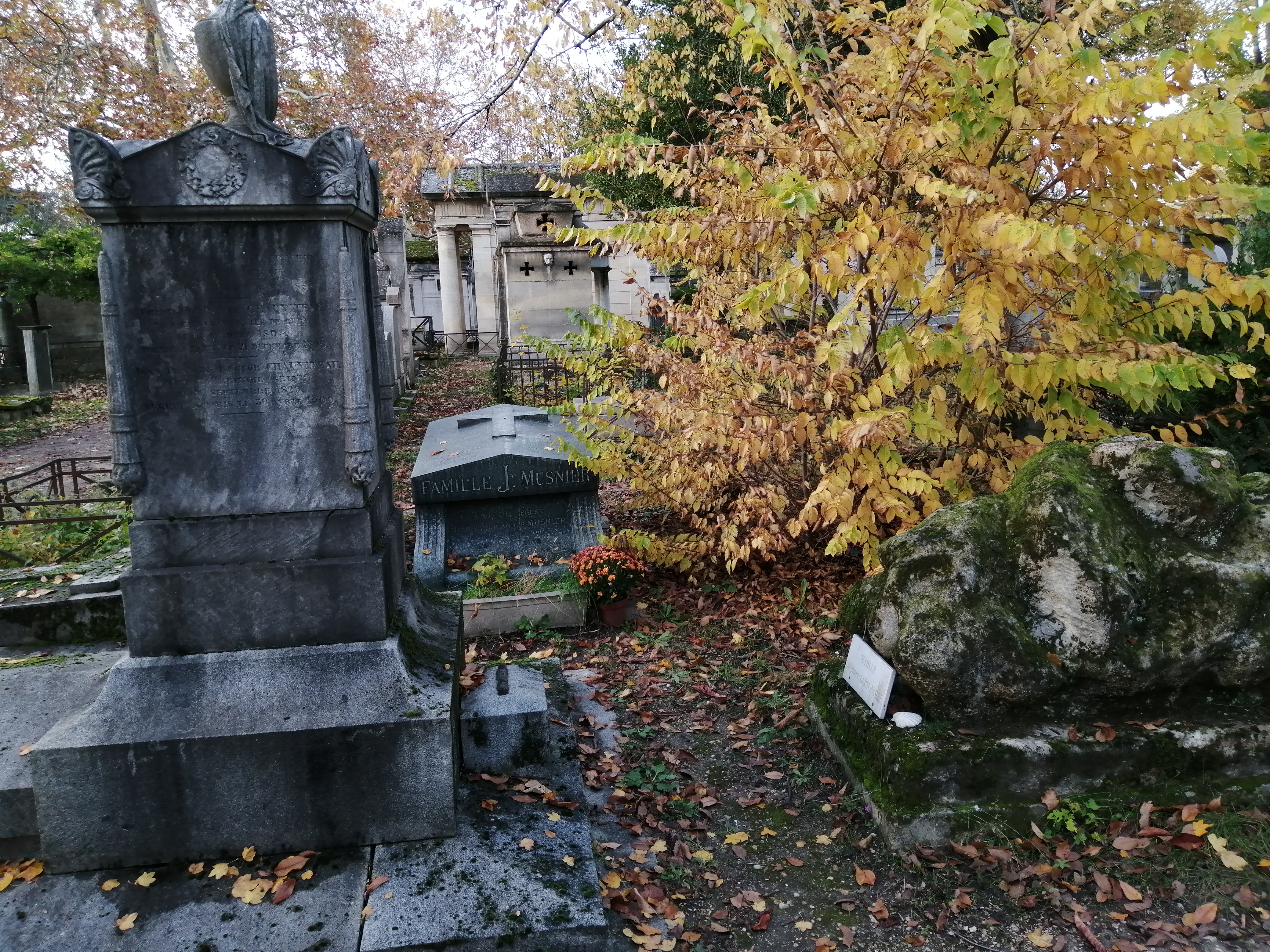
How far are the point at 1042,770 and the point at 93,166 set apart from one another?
4.60 meters

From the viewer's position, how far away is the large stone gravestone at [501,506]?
7.86 m

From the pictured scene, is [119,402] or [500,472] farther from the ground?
[119,402]

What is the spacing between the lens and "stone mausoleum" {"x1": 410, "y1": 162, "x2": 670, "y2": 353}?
63.9 feet

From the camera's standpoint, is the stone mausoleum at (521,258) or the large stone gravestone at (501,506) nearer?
the large stone gravestone at (501,506)

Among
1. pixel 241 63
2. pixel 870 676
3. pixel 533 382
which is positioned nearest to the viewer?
pixel 241 63

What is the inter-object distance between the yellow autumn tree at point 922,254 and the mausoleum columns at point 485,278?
59.6 ft

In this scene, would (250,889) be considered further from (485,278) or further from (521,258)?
(485,278)

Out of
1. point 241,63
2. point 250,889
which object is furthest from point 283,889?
point 241,63

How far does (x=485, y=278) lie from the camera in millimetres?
24703

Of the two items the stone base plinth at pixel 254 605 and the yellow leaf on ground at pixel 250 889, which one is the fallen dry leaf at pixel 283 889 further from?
the stone base plinth at pixel 254 605

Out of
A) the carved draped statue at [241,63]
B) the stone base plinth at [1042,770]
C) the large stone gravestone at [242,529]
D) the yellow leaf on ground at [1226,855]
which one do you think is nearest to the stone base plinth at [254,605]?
the large stone gravestone at [242,529]

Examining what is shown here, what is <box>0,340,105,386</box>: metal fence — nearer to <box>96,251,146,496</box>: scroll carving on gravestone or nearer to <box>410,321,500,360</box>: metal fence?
<box>410,321,500,360</box>: metal fence

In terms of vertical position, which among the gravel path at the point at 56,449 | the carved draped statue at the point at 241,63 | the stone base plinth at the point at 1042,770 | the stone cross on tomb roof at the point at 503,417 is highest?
the carved draped statue at the point at 241,63

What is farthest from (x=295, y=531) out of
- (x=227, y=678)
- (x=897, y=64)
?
(x=897, y=64)
